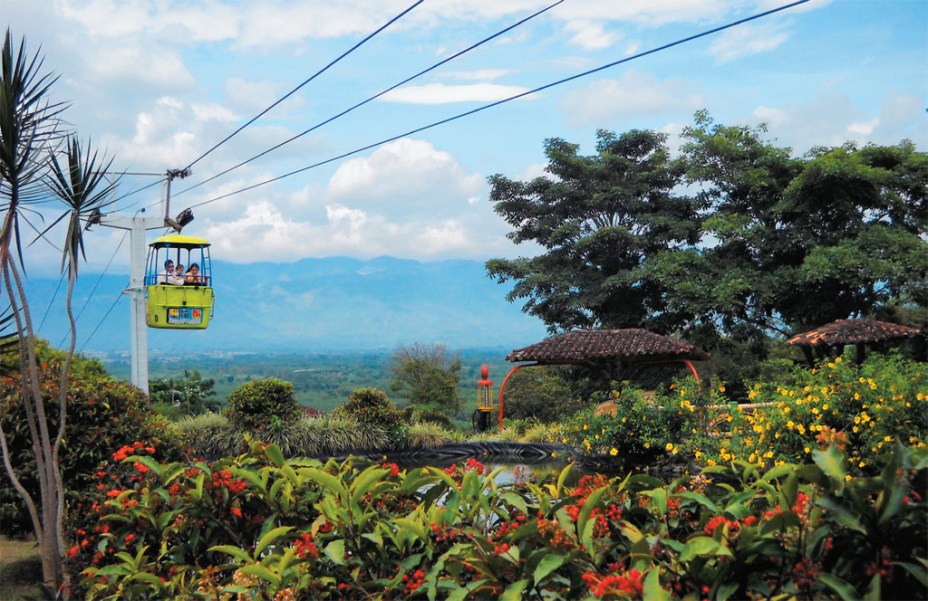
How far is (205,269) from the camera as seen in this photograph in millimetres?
15047

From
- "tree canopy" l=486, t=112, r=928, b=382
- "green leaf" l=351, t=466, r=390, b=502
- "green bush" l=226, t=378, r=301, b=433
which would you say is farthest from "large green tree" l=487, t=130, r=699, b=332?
"green leaf" l=351, t=466, r=390, b=502

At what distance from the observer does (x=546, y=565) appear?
2412mm

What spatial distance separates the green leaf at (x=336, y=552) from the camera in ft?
9.22

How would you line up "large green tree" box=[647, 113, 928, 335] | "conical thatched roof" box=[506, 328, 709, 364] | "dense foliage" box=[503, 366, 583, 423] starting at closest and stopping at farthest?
"conical thatched roof" box=[506, 328, 709, 364] < "large green tree" box=[647, 113, 928, 335] < "dense foliage" box=[503, 366, 583, 423]

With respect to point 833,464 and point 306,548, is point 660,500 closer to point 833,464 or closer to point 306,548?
point 833,464

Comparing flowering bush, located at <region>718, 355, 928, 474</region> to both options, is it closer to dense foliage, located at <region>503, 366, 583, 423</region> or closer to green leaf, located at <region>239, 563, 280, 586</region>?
green leaf, located at <region>239, 563, 280, 586</region>

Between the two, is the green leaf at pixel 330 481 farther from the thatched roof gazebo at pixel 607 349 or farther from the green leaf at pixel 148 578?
the thatched roof gazebo at pixel 607 349

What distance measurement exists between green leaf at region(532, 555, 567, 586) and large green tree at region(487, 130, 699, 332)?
19900 millimetres

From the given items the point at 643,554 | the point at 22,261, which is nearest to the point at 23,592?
the point at 22,261

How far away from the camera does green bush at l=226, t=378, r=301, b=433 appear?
1577cm

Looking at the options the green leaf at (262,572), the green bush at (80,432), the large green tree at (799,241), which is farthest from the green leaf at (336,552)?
the large green tree at (799,241)

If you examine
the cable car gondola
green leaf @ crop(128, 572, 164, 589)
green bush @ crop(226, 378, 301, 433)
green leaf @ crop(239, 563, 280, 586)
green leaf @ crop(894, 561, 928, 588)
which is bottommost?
green bush @ crop(226, 378, 301, 433)

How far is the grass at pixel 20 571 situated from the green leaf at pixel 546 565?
447 centimetres

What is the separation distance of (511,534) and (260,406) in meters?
14.0
